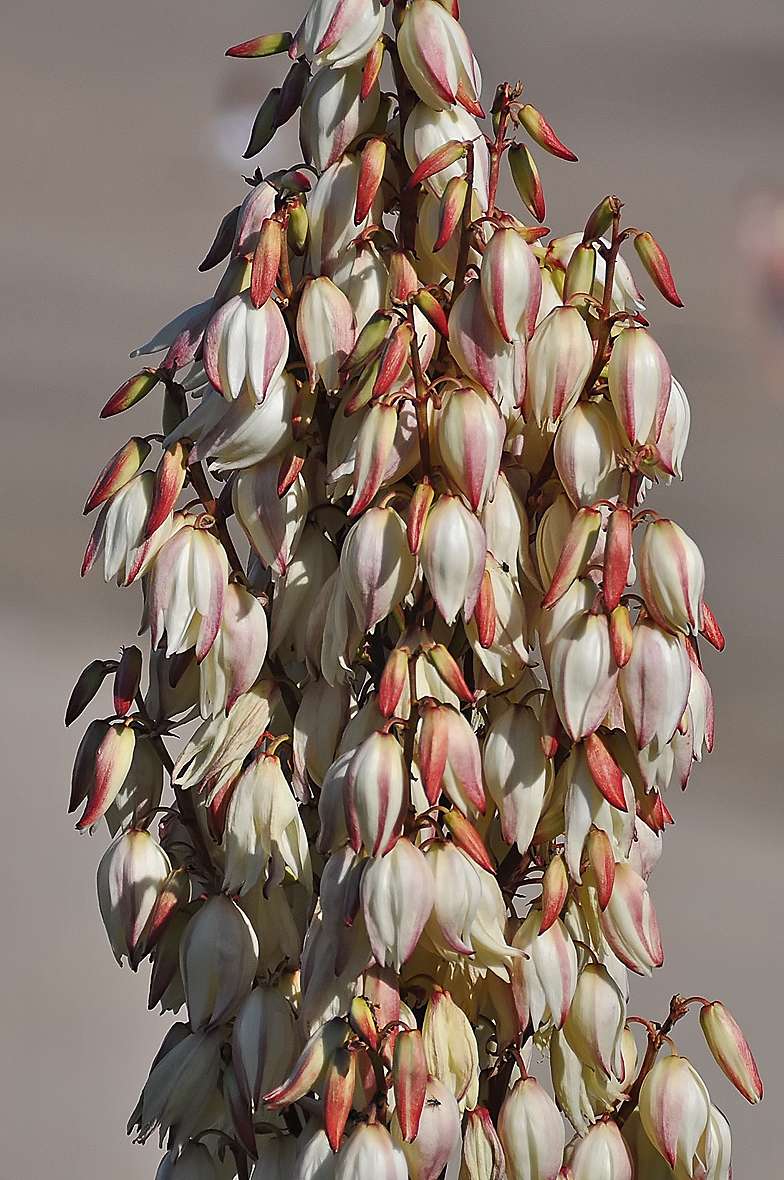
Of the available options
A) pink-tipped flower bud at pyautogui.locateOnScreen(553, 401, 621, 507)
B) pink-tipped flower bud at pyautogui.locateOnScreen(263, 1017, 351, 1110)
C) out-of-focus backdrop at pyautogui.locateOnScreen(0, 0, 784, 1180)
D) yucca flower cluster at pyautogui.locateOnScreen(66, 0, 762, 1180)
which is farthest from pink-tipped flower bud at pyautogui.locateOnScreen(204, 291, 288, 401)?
out-of-focus backdrop at pyautogui.locateOnScreen(0, 0, 784, 1180)

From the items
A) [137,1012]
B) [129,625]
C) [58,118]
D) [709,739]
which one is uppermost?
[58,118]

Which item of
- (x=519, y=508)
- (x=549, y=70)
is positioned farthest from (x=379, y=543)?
(x=549, y=70)

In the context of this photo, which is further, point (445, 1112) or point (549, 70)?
point (549, 70)

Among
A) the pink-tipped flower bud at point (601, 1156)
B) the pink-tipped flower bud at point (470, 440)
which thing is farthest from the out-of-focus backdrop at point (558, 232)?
the pink-tipped flower bud at point (470, 440)

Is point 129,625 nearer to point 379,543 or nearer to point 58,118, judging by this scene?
point 58,118

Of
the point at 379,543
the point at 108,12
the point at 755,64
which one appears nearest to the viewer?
the point at 379,543
